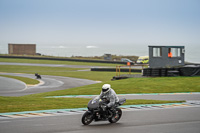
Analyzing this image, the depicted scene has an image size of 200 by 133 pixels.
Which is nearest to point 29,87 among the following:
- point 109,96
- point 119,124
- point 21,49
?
point 119,124

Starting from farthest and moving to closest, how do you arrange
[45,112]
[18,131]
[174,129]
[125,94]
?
[125,94] → [45,112] → [174,129] → [18,131]

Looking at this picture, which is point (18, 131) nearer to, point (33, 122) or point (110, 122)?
point (33, 122)

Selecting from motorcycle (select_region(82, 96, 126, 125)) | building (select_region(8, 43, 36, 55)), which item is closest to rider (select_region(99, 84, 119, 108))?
motorcycle (select_region(82, 96, 126, 125))

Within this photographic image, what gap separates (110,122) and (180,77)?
77.8 feet

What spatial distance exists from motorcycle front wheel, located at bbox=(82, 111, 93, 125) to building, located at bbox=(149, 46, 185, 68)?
97.7 ft

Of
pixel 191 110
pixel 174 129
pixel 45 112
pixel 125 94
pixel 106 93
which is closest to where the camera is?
pixel 174 129

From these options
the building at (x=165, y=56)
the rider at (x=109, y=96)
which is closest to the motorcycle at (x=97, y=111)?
the rider at (x=109, y=96)

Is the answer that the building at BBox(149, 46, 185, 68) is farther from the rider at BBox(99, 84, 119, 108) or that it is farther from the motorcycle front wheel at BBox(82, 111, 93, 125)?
the motorcycle front wheel at BBox(82, 111, 93, 125)

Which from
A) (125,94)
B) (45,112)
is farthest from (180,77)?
(45,112)

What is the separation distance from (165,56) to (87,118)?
102 feet

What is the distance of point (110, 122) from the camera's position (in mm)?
12680

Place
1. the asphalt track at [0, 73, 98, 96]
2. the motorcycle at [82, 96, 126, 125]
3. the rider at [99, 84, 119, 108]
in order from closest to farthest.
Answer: the motorcycle at [82, 96, 126, 125] → the rider at [99, 84, 119, 108] → the asphalt track at [0, 73, 98, 96]

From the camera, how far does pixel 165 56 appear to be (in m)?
41.5

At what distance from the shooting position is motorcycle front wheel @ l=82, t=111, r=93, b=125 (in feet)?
38.2
